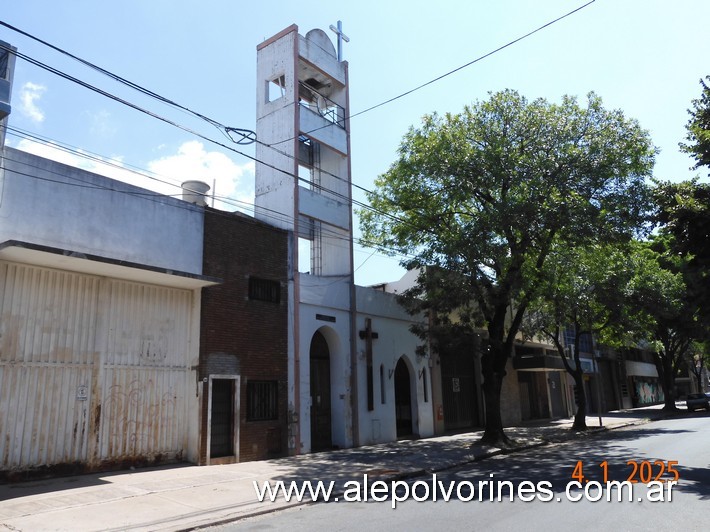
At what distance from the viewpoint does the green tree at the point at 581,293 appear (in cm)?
1991

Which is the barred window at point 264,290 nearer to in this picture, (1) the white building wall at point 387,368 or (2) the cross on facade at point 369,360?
(1) the white building wall at point 387,368

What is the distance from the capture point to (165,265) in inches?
537

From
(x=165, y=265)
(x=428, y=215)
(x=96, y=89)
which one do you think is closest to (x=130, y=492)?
(x=165, y=265)

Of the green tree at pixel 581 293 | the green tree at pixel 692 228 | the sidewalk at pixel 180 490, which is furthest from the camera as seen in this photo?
the green tree at pixel 581 293

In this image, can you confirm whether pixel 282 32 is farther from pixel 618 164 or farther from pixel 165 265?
pixel 618 164

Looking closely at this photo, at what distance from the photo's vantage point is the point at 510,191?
16.9m

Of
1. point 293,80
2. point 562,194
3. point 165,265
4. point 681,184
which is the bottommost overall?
point 165,265

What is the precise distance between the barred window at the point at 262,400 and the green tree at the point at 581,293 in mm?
9909

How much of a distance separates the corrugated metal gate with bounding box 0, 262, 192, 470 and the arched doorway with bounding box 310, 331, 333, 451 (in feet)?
15.9

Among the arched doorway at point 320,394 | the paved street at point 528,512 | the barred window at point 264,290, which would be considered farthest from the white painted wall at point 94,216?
the paved street at point 528,512

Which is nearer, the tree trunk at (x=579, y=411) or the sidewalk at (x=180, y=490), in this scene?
the sidewalk at (x=180, y=490)

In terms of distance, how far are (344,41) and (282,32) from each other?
325cm

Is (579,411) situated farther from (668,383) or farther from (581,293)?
(668,383)

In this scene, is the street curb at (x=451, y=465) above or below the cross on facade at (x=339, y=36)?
below
